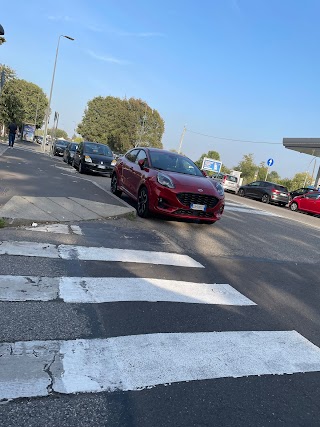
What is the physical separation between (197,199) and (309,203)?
57.6 feet

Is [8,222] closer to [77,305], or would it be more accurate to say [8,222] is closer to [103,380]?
[77,305]

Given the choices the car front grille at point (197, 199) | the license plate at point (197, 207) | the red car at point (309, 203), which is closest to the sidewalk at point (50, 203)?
the car front grille at point (197, 199)

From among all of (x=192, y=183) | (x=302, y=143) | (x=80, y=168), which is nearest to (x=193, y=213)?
(x=192, y=183)

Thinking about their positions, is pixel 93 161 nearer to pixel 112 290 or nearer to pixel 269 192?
pixel 269 192

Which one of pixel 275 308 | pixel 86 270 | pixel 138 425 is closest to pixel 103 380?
pixel 138 425

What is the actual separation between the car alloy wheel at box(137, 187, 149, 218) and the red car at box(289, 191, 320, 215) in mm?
16940

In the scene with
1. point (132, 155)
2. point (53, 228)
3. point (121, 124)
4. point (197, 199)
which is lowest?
point (53, 228)

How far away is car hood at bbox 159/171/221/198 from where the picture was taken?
26.5ft

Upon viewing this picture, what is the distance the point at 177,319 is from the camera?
3.79 meters

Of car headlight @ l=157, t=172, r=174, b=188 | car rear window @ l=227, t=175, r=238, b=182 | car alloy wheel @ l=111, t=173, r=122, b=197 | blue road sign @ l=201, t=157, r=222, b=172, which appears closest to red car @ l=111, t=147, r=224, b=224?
car headlight @ l=157, t=172, r=174, b=188

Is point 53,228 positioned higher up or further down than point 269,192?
further down

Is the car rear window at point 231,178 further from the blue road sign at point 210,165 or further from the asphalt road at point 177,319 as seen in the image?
the asphalt road at point 177,319

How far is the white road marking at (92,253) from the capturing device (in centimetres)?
513

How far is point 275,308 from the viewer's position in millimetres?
4547
